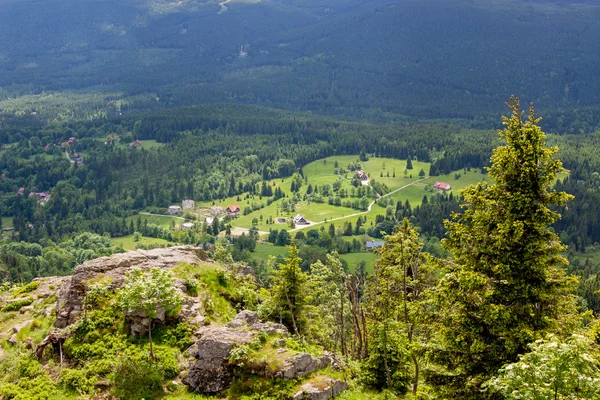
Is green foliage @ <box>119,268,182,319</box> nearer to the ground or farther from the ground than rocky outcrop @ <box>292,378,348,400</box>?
farther from the ground

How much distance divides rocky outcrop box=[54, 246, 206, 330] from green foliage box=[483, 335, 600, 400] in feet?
94.3

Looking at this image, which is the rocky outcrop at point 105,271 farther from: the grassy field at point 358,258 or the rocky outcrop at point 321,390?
the grassy field at point 358,258

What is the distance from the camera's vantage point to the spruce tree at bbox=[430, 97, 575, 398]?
29094 millimetres

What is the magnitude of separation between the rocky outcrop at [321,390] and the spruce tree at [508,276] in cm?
731

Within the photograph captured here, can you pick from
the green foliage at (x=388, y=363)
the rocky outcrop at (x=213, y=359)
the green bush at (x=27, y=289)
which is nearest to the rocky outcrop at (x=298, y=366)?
the rocky outcrop at (x=213, y=359)

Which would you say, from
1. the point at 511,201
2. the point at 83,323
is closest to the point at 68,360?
the point at 83,323

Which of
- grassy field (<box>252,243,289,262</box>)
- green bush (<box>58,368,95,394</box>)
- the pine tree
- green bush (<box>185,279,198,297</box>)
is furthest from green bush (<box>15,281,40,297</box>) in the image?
grassy field (<box>252,243,289,262</box>)

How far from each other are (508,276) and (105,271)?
34.9 meters

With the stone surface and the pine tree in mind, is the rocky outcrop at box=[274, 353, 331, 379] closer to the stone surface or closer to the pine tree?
the stone surface

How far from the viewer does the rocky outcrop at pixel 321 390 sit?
33.8m

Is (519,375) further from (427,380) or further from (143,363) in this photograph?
(143,363)

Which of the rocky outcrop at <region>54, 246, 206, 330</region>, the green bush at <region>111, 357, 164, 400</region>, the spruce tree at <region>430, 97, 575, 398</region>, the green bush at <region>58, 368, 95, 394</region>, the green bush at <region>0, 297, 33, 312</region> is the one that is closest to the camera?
the spruce tree at <region>430, 97, 575, 398</region>

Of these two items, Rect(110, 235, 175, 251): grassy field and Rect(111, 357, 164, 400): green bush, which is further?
Rect(110, 235, 175, 251): grassy field

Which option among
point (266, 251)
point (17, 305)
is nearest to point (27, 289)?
point (17, 305)
